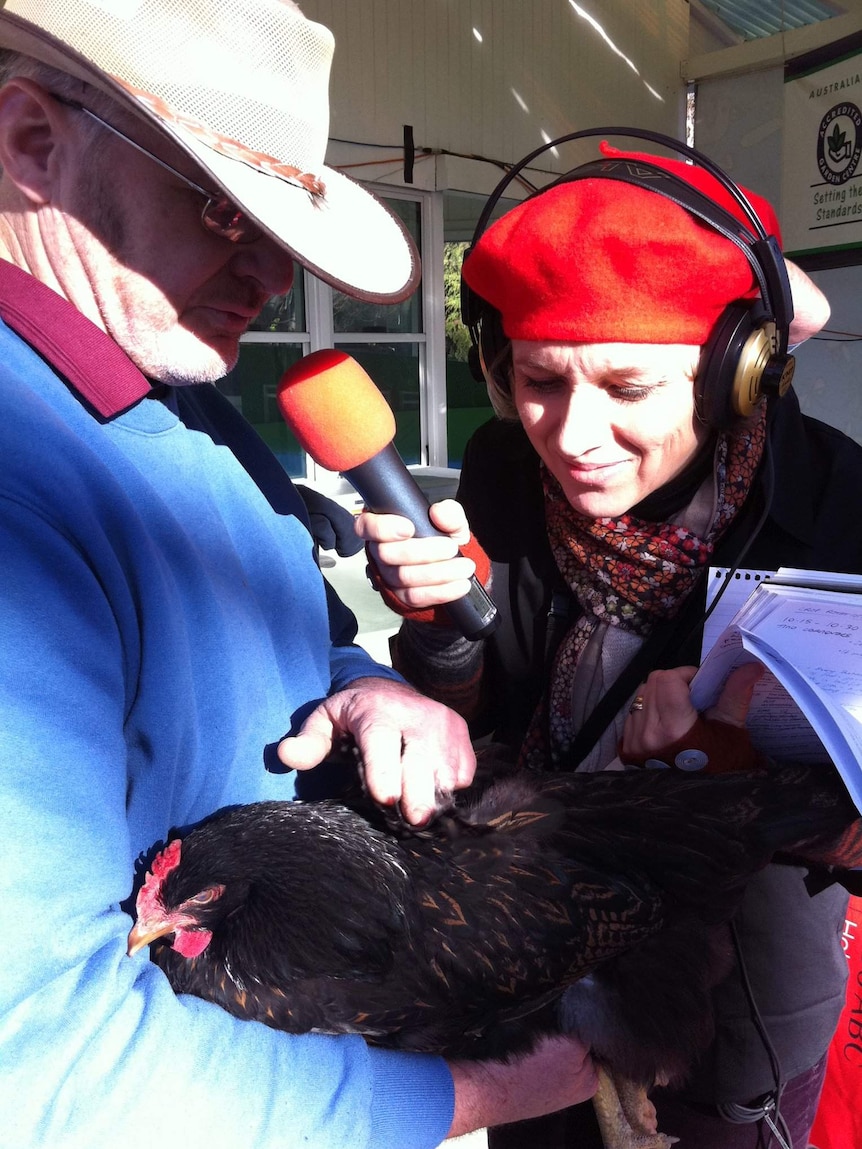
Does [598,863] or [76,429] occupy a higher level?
[76,429]

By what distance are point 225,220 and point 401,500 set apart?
1.47 feet

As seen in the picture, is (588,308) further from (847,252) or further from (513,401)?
(847,252)

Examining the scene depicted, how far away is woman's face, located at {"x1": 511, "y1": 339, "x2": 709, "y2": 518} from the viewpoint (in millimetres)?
1283

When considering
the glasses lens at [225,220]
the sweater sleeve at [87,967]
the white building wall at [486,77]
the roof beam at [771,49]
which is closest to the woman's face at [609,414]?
the glasses lens at [225,220]

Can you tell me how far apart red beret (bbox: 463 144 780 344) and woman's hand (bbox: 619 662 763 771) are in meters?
0.55

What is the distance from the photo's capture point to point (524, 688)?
173 cm

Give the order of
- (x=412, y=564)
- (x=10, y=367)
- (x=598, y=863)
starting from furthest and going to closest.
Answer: (x=598, y=863), (x=412, y=564), (x=10, y=367)

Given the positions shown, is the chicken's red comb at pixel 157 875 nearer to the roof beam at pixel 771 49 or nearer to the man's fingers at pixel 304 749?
the man's fingers at pixel 304 749

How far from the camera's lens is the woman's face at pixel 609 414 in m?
1.28

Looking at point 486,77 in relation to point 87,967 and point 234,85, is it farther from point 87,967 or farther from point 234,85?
point 87,967

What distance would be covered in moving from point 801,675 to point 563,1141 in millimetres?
1168

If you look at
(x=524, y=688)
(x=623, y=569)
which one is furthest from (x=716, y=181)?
(x=524, y=688)

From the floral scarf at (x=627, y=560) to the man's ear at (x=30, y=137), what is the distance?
38.8 inches

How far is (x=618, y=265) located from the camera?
47.5 inches
